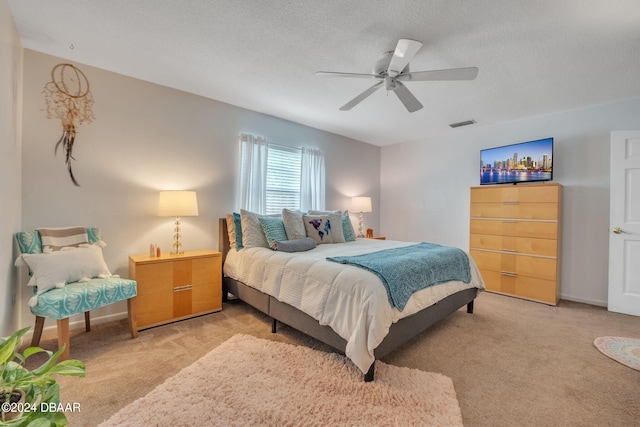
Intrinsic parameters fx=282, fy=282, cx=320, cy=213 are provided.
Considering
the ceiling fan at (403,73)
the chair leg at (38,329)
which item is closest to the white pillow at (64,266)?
the chair leg at (38,329)

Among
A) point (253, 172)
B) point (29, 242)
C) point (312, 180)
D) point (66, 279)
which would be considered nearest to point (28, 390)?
point (66, 279)

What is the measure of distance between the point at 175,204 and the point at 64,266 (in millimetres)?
977

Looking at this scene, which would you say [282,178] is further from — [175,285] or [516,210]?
[516,210]

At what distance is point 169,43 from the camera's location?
2.24 meters

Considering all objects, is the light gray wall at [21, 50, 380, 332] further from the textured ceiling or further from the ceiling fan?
the ceiling fan

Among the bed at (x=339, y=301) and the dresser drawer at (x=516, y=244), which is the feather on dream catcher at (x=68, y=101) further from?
the dresser drawer at (x=516, y=244)

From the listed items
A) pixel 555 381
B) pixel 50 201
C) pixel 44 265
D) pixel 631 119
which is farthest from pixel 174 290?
pixel 631 119

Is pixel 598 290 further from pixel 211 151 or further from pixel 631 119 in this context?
pixel 211 151

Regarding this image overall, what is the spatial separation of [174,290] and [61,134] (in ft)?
5.65

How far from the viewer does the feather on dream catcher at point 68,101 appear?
249 centimetres

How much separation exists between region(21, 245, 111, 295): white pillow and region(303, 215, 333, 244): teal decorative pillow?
197 centimetres

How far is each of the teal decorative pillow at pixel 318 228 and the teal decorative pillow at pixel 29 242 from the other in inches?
92.9

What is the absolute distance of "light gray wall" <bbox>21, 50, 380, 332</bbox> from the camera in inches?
95.7

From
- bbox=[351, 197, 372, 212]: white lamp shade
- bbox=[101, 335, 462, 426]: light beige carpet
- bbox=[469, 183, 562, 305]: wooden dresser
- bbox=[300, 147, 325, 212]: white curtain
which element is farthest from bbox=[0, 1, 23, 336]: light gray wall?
bbox=[469, 183, 562, 305]: wooden dresser
